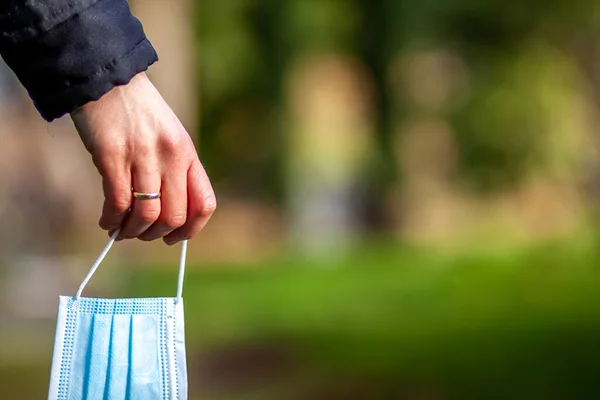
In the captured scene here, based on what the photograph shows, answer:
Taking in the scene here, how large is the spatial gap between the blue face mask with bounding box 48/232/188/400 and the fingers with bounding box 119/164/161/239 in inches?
6.1

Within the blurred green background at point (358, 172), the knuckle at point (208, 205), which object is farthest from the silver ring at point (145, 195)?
the blurred green background at point (358, 172)

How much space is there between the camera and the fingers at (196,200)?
6.85 ft

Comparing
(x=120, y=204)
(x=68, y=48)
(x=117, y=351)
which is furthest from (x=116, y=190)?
(x=117, y=351)

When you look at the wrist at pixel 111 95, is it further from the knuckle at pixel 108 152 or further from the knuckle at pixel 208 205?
the knuckle at pixel 208 205

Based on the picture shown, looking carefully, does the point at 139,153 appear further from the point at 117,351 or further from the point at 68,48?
the point at 117,351

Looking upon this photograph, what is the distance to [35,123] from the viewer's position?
551 inches

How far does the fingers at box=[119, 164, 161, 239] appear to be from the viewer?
2.00 m

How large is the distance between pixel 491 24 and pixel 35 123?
A: 9593 millimetres

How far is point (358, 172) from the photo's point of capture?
21469 millimetres

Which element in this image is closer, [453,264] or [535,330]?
[535,330]

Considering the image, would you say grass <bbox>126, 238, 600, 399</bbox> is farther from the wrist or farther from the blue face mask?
the wrist

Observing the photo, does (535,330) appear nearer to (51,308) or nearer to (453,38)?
(51,308)

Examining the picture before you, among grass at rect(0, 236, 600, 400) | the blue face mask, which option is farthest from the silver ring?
grass at rect(0, 236, 600, 400)

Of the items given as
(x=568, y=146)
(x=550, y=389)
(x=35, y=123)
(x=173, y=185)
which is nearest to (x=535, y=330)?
(x=550, y=389)
